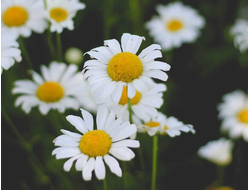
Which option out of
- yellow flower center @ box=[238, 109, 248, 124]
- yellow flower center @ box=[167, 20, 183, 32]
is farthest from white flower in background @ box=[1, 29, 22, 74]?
yellow flower center @ box=[167, 20, 183, 32]

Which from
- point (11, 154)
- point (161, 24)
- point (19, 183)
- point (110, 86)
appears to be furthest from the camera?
point (161, 24)

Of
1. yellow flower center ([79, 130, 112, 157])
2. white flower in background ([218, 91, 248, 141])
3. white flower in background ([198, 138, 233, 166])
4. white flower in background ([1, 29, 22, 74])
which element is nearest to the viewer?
yellow flower center ([79, 130, 112, 157])

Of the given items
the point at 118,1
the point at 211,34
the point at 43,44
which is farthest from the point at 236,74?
the point at 43,44

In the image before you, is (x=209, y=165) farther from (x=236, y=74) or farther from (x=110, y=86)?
(x=110, y=86)

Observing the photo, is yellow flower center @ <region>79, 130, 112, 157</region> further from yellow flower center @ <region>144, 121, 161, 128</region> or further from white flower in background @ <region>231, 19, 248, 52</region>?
white flower in background @ <region>231, 19, 248, 52</region>

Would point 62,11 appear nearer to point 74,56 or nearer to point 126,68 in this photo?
point 74,56

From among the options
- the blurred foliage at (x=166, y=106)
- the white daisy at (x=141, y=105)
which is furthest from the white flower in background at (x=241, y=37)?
the white daisy at (x=141, y=105)
